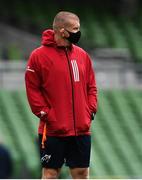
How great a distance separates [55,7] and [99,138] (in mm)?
4203

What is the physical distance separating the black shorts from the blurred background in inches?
165

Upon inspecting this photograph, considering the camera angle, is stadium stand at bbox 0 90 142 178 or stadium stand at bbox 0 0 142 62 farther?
stadium stand at bbox 0 0 142 62

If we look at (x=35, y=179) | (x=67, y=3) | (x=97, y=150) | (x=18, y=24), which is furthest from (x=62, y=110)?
(x=67, y=3)

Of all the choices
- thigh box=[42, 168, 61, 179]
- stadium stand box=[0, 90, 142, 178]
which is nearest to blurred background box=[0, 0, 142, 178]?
stadium stand box=[0, 90, 142, 178]

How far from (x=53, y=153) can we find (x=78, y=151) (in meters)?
0.17

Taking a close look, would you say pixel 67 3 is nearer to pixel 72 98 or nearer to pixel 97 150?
pixel 97 150

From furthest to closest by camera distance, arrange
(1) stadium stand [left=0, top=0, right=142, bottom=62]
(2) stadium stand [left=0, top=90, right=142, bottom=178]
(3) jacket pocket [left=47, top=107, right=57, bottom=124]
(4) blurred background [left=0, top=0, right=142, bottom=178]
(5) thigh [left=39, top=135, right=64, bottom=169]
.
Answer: (1) stadium stand [left=0, top=0, right=142, bottom=62] → (4) blurred background [left=0, top=0, right=142, bottom=178] → (2) stadium stand [left=0, top=90, right=142, bottom=178] → (5) thigh [left=39, top=135, right=64, bottom=169] → (3) jacket pocket [left=47, top=107, right=57, bottom=124]

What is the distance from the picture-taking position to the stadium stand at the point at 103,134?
12.2m

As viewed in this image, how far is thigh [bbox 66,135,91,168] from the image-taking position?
6.29 meters

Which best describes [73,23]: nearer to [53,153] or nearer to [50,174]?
[53,153]

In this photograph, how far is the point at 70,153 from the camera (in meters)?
6.35

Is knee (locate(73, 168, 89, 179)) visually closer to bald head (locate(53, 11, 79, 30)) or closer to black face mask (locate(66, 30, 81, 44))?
black face mask (locate(66, 30, 81, 44))

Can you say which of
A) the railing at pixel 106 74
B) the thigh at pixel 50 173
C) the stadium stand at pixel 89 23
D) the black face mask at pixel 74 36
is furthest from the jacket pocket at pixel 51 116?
the stadium stand at pixel 89 23

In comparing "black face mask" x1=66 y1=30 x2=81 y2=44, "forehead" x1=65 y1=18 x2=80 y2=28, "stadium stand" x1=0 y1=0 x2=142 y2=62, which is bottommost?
"black face mask" x1=66 y1=30 x2=81 y2=44
